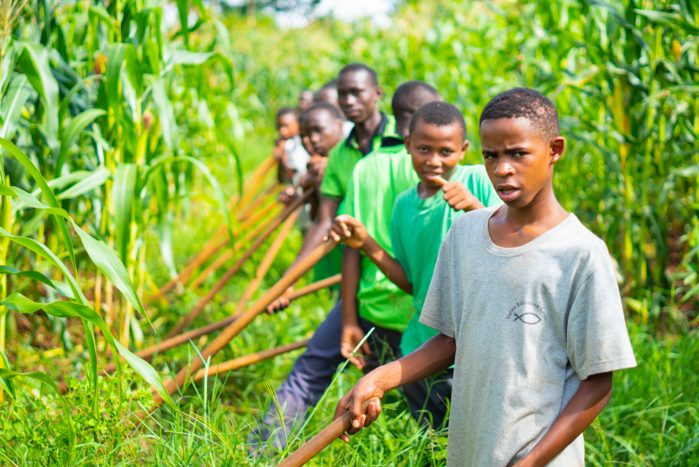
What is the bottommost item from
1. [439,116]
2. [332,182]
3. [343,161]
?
[332,182]

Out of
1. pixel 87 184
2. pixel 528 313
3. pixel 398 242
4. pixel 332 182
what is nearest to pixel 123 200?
pixel 87 184

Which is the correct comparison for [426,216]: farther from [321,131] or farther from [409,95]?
[321,131]

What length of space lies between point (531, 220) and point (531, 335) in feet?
0.84

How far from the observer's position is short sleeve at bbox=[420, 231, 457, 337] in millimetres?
1467

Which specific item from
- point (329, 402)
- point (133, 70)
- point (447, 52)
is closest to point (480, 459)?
point (329, 402)

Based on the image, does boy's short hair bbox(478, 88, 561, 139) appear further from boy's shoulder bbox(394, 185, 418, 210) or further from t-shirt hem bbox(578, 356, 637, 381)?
boy's shoulder bbox(394, 185, 418, 210)

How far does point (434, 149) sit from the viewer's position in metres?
1.94

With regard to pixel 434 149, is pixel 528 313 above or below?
below

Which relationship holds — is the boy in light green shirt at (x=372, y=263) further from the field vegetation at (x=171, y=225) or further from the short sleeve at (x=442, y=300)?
the short sleeve at (x=442, y=300)

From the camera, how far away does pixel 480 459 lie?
4.27 ft

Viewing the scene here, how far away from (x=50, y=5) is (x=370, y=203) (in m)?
1.64

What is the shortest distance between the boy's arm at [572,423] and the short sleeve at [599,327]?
0.12 ft

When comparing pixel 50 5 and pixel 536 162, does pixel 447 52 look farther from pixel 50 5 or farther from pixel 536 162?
pixel 536 162

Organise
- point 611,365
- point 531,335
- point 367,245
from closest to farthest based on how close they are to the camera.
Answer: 1. point 611,365
2. point 531,335
3. point 367,245
